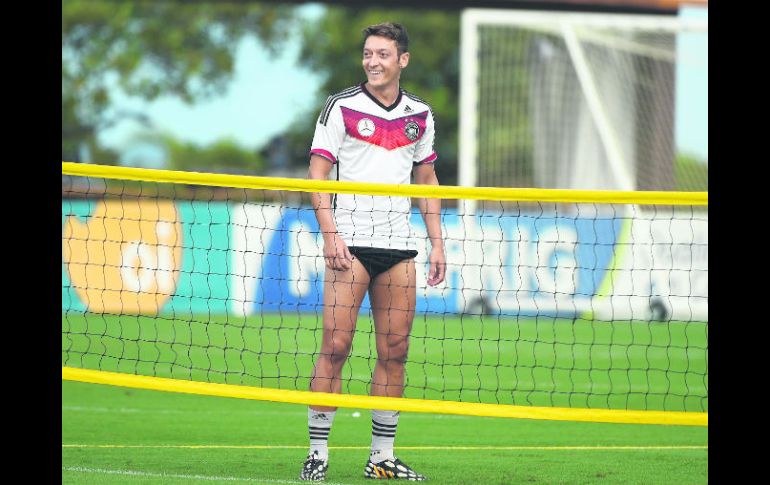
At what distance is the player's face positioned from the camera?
239 inches

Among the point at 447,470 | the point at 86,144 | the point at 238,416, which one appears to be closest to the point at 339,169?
the point at 447,470

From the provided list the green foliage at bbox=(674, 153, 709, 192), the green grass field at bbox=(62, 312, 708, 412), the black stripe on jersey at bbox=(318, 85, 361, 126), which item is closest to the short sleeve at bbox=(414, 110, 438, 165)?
the black stripe on jersey at bbox=(318, 85, 361, 126)

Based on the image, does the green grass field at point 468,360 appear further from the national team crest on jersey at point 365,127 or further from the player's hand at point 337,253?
the national team crest on jersey at point 365,127

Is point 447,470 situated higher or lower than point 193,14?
lower

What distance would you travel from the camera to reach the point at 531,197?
5891 millimetres

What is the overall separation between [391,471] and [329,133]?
1.70 m

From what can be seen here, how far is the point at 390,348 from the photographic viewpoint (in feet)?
20.3

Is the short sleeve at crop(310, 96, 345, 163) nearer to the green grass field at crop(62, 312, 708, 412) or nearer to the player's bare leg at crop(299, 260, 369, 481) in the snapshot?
the player's bare leg at crop(299, 260, 369, 481)

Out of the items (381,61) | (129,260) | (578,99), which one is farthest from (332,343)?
(578,99)

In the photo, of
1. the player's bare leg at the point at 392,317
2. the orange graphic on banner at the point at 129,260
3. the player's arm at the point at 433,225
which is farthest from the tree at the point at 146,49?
the player's bare leg at the point at 392,317

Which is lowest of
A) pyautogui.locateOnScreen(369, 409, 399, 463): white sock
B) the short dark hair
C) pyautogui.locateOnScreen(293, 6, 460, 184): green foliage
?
pyautogui.locateOnScreen(369, 409, 399, 463): white sock

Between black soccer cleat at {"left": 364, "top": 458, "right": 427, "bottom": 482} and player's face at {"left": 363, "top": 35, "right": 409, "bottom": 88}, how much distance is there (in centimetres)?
186

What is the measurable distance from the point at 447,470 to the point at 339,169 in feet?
5.59
